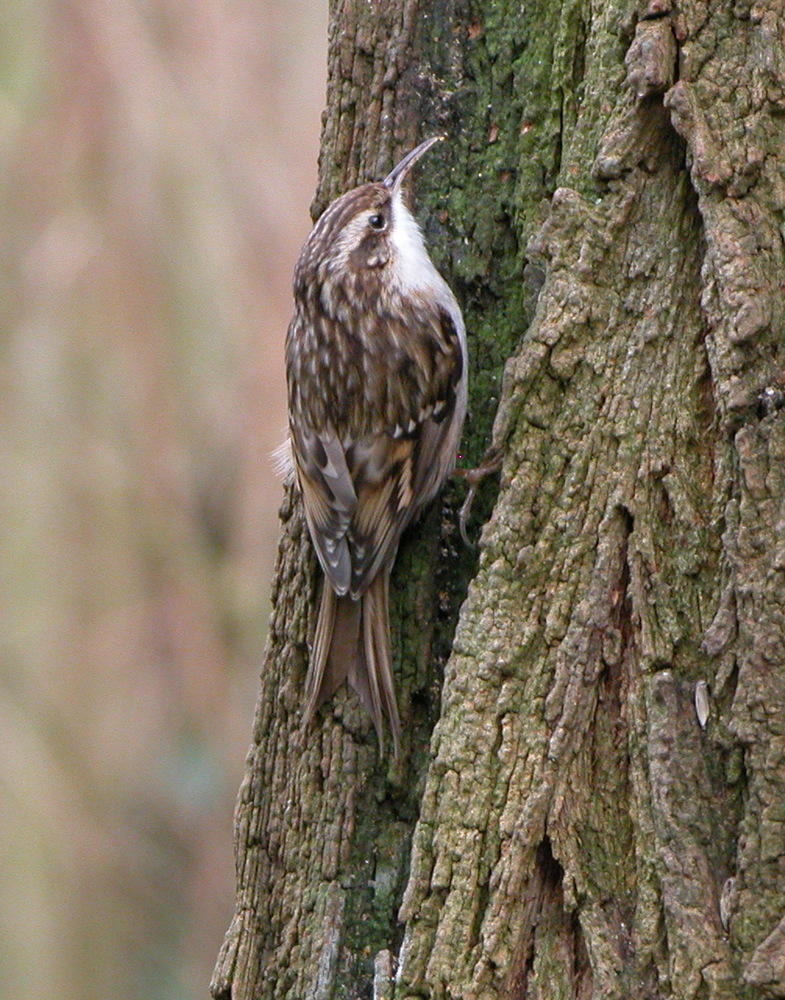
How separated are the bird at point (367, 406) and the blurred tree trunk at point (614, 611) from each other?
12cm

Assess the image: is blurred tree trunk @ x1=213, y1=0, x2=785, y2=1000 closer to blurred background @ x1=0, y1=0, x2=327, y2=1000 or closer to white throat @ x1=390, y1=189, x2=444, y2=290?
white throat @ x1=390, y1=189, x2=444, y2=290

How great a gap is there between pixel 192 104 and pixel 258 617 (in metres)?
1.46

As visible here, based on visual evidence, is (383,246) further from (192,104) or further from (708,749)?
(192,104)

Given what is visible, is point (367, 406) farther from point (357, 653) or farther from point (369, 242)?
point (357, 653)

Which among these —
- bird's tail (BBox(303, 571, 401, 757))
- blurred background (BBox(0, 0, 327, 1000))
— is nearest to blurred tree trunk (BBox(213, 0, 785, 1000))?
bird's tail (BBox(303, 571, 401, 757))

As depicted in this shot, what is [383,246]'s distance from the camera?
97.0 inches

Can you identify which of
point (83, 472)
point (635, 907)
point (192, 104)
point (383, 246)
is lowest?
point (635, 907)

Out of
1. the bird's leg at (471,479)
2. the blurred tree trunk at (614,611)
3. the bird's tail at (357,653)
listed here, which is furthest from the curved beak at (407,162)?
the bird's tail at (357,653)

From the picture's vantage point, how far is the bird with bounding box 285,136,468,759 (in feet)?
7.21

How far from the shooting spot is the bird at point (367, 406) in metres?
2.20

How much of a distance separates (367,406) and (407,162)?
458mm

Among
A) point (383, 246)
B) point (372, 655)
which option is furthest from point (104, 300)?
point (372, 655)

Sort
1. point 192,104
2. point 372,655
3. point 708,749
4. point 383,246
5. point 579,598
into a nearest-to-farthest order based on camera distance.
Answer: point 708,749
point 579,598
point 372,655
point 383,246
point 192,104

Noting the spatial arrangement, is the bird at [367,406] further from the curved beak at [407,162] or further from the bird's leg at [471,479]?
the bird's leg at [471,479]
